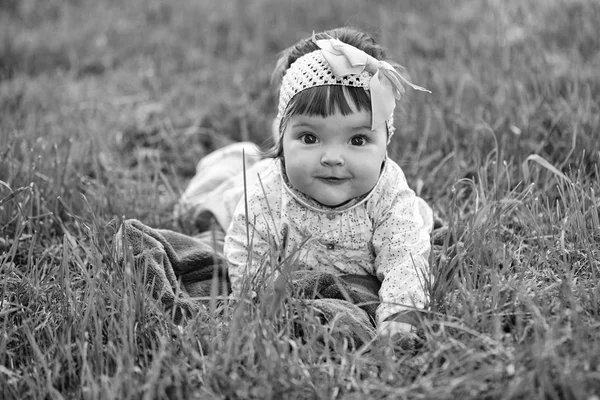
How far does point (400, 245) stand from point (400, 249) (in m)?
0.02

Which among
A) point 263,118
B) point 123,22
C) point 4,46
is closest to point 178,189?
point 263,118

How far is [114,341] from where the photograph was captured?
2146 mm

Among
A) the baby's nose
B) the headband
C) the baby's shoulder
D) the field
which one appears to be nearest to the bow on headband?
the headband

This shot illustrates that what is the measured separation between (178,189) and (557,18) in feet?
9.28

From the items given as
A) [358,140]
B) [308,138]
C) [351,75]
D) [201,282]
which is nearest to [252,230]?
[201,282]

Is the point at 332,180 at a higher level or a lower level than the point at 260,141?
higher

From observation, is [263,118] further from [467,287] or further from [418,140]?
[467,287]

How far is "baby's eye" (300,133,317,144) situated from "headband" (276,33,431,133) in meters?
0.15

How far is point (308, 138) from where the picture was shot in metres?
2.56

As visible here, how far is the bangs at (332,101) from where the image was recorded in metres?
2.49

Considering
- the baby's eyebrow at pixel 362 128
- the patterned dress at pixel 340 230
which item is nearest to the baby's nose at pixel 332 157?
the baby's eyebrow at pixel 362 128

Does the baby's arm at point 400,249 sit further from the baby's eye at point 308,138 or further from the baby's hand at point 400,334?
the baby's eye at point 308,138

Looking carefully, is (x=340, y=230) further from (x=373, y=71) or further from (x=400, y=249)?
(x=373, y=71)

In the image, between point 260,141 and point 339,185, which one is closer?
point 339,185
